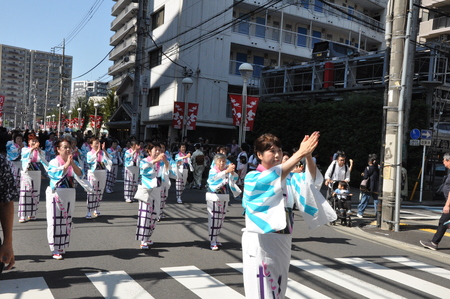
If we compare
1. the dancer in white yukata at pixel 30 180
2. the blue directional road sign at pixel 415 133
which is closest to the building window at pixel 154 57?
the blue directional road sign at pixel 415 133

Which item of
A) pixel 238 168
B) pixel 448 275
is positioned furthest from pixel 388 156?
pixel 238 168

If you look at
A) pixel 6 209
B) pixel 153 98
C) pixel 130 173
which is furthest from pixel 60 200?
pixel 153 98

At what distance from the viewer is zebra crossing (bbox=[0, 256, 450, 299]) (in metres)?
4.87

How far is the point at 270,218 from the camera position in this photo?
11.1 ft

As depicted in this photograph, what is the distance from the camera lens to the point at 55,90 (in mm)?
122625

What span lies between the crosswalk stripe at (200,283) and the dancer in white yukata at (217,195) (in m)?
1.28

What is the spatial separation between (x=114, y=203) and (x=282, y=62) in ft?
76.9

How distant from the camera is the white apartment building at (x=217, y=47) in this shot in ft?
91.5

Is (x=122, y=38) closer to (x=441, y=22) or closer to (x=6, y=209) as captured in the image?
(x=441, y=22)

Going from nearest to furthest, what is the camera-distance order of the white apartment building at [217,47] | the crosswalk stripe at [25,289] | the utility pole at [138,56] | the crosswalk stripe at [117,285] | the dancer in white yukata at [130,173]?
the crosswalk stripe at [25,289] < the crosswalk stripe at [117,285] < the dancer in white yukata at [130,173] < the utility pole at [138,56] < the white apartment building at [217,47]

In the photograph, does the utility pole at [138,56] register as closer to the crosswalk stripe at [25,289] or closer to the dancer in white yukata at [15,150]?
the dancer in white yukata at [15,150]

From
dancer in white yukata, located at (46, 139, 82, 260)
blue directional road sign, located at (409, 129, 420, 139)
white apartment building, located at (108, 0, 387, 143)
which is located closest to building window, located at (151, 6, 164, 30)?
white apartment building, located at (108, 0, 387, 143)

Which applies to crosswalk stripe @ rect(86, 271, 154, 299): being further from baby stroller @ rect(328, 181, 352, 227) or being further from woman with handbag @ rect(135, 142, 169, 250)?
baby stroller @ rect(328, 181, 352, 227)

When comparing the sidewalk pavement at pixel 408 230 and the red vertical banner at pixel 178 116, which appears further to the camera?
the red vertical banner at pixel 178 116
